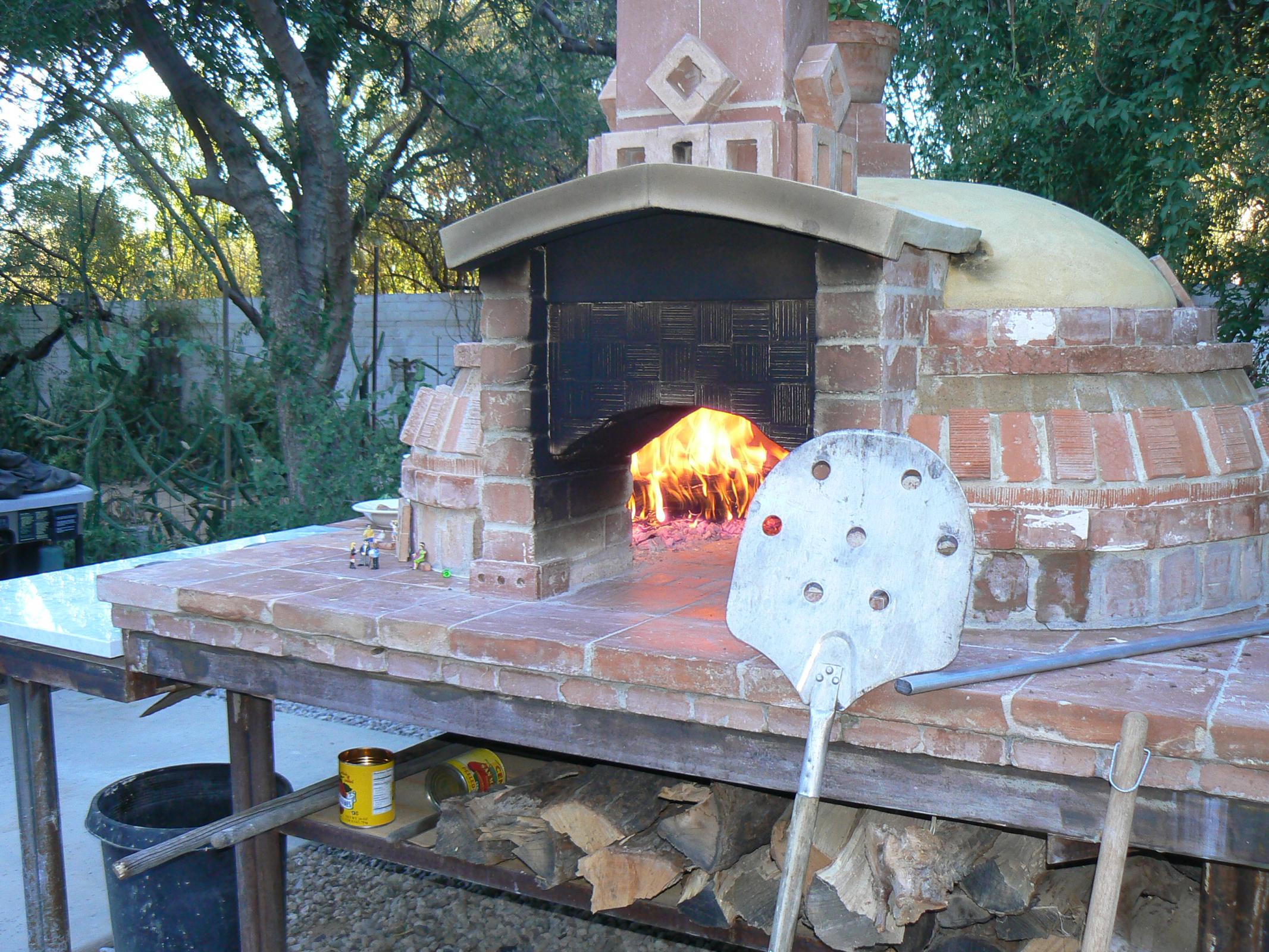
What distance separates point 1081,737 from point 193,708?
4.94 m

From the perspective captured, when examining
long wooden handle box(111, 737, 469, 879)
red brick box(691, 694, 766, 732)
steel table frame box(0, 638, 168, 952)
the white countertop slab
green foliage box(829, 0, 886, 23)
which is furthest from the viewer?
green foliage box(829, 0, 886, 23)

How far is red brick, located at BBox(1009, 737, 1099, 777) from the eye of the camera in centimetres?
214

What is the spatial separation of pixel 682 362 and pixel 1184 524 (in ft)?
4.34

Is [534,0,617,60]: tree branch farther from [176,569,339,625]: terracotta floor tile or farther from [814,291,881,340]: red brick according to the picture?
[814,291,881,340]: red brick

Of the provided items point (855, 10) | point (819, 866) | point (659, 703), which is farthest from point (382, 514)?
point (855, 10)

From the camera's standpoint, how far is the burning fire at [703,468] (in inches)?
160

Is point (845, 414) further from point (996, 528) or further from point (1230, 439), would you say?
point (1230, 439)

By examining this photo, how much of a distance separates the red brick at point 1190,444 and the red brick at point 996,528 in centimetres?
48

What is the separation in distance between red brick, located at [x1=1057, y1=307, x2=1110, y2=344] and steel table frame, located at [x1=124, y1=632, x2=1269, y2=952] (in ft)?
3.89

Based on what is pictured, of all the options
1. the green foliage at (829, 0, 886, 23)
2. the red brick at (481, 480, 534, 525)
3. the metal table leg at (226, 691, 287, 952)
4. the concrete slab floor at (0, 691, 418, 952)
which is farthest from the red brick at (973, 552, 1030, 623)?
the green foliage at (829, 0, 886, 23)

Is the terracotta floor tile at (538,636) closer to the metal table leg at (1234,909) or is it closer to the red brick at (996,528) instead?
the red brick at (996,528)

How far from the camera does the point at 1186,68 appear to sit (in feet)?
18.9

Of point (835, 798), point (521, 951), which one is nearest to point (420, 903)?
point (521, 951)

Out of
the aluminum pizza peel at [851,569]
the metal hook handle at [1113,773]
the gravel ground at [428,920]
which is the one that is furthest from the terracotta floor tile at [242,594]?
the metal hook handle at [1113,773]
